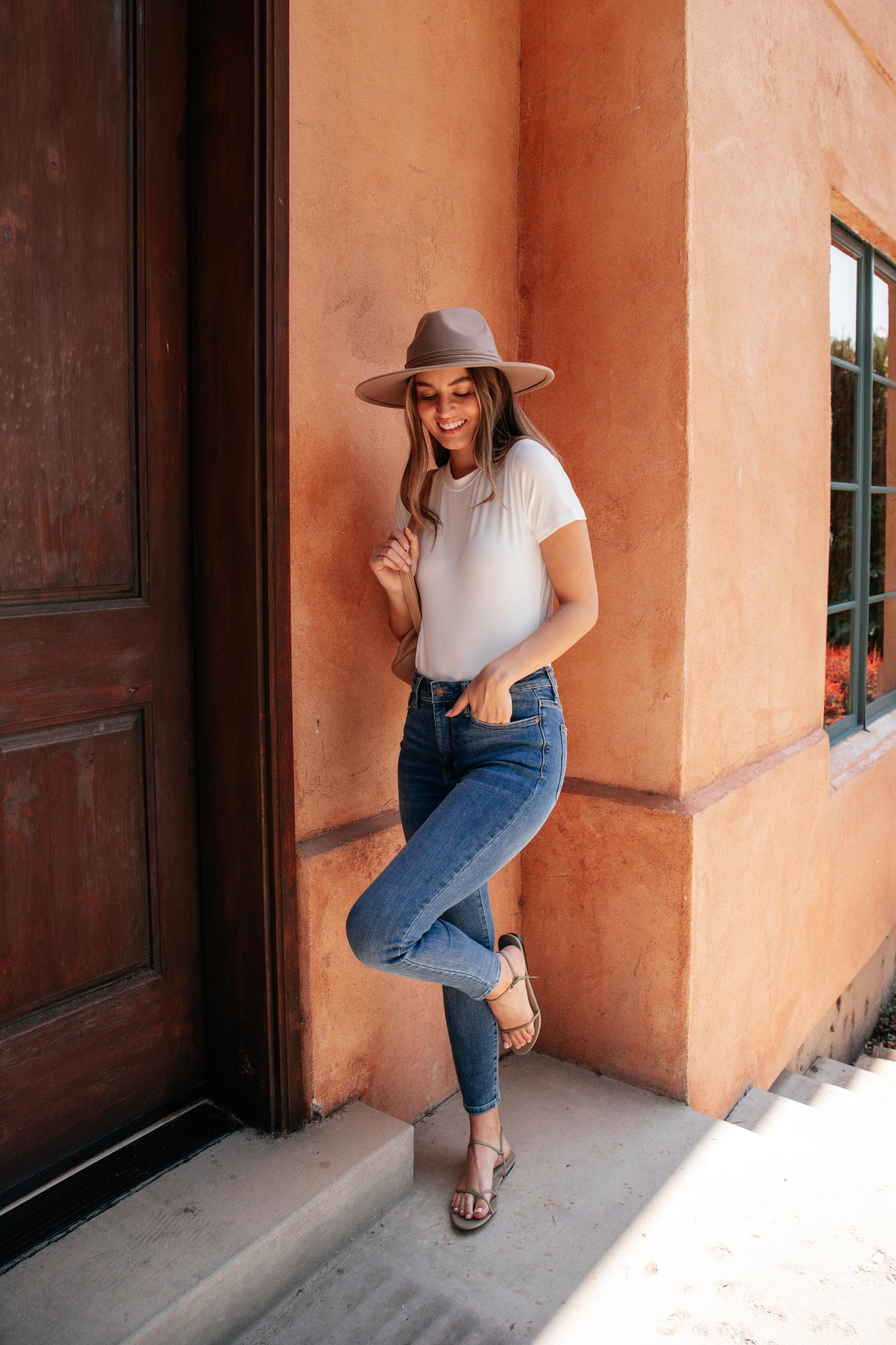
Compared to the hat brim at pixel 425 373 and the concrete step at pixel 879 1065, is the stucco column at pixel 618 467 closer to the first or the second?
the hat brim at pixel 425 373

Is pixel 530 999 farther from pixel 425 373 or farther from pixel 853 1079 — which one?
pixel 853 1079

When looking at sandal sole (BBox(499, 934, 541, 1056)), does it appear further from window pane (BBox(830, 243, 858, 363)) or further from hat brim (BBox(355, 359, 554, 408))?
window pane (BBox(830, 243, 858, 363))

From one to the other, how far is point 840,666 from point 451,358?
3.20 meters

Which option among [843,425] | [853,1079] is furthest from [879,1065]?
[843,425]

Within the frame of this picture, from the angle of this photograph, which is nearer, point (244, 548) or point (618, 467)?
point (244, 548)

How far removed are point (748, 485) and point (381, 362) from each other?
4.23 ft

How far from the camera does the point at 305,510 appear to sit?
87.7 inches

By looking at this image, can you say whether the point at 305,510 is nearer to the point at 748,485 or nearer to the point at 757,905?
the point at 748,485

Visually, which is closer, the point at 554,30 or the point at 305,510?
the point at 305,510

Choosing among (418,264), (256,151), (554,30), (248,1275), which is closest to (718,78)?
(554,30)

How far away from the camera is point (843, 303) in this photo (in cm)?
437

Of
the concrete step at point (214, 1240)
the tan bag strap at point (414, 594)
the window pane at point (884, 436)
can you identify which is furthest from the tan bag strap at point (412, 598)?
the window pane at point (884, 436)

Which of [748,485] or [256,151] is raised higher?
[256,151]

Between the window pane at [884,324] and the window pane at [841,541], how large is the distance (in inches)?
40.2
